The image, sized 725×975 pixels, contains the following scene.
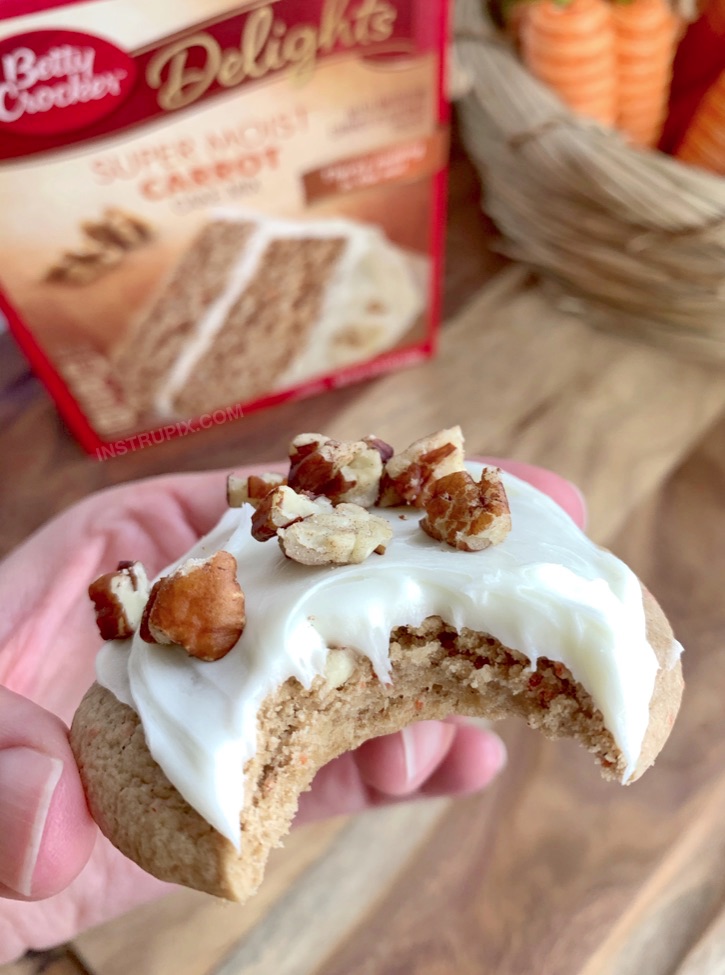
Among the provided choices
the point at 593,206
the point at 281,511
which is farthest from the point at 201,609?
the point at 593,206

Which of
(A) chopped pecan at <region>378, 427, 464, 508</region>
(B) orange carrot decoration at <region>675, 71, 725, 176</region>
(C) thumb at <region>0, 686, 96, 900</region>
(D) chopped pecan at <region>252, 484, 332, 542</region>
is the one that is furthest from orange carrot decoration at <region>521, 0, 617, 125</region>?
(C) thumb at <region>0, 686, 96, 900</region>

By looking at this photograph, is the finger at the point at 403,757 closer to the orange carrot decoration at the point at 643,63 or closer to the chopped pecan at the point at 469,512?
the chopped pecan at the point at 469,512

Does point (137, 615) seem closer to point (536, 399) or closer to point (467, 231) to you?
point (536, 399)

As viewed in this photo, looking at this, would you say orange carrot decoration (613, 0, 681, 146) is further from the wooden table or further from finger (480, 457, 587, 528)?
finger (480, 457, 587, 528)

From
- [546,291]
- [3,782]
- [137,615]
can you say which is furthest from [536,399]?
[3,782]

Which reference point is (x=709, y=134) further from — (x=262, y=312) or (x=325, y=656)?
(x=325, y=656)

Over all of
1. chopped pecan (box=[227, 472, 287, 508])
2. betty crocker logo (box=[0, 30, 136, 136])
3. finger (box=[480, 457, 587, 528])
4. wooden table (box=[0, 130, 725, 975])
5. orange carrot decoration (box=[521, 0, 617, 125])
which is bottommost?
wooden table (box=[0, 130, 725, 975])

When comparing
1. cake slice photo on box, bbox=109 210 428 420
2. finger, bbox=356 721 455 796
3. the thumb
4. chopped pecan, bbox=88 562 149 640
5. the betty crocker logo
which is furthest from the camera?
cake slice photo on box, bbox=109 210 428 420
